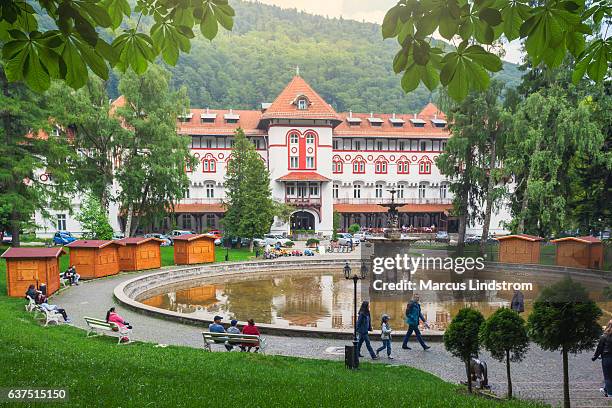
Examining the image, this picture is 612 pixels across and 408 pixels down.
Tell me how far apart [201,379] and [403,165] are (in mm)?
46266

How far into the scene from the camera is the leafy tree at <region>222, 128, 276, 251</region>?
34969 mm

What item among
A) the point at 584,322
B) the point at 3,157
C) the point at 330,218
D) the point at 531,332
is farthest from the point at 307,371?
the point at 330,218

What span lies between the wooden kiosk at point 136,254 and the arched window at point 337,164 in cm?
2756

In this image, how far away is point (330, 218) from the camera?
46250 mm

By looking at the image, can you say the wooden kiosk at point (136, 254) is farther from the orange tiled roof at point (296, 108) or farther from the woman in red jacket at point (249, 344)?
the orange tiled roof at point (296, 108)

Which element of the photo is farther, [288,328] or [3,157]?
[3,157]

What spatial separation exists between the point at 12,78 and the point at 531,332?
736 centimetres

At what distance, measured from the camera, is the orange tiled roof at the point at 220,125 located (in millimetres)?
45828

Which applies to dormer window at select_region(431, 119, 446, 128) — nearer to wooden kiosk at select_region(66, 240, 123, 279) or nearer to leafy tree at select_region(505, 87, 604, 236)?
leafy tree at select_region(505, 87, 604, 236)

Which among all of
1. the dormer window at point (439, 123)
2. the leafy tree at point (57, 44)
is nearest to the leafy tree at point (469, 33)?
the leafy tree at point (57, 44)

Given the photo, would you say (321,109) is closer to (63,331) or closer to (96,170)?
(96,170)

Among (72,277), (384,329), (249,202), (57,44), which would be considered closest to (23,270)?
(72,277)

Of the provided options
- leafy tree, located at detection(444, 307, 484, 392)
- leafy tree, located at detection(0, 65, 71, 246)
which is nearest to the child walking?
leafy tree, located at detection(444, 307, 484, 392)

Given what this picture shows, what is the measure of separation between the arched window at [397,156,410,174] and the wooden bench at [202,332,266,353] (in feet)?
137
